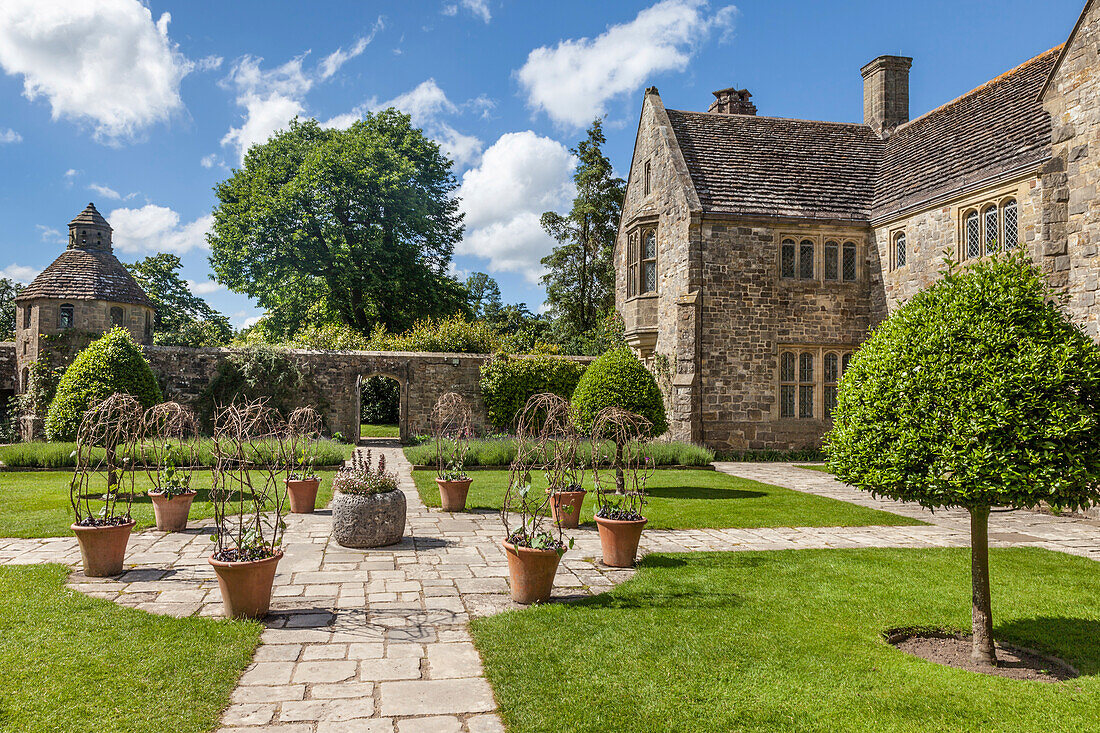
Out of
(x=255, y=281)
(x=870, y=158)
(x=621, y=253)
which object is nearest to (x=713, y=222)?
(x=621, y=253)

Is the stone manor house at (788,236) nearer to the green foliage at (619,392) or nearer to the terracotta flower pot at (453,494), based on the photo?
the green foliage at (619,392)

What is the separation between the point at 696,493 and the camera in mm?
13523

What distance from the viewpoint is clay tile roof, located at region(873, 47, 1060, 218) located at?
15.5 m

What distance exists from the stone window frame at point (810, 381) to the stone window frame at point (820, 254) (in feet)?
6.51

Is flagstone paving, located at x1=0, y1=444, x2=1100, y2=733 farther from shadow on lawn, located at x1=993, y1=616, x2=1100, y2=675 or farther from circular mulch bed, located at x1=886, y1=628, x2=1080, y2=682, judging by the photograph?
shadow on lawn, located at x1=993, y1=616, x2=1100, y2=675

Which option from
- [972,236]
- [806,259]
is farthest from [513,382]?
[972,236]

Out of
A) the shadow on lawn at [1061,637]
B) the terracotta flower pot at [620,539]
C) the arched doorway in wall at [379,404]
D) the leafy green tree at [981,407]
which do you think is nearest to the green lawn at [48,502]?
the terracotta flower pot at [620,539]

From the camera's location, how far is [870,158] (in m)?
22.4

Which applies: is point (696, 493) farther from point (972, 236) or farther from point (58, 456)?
point (58, 456)

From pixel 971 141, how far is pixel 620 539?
16.2 meters

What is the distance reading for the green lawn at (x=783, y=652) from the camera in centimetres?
426

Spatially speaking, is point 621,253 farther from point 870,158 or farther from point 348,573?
point 348,573

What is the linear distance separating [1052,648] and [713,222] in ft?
50.9

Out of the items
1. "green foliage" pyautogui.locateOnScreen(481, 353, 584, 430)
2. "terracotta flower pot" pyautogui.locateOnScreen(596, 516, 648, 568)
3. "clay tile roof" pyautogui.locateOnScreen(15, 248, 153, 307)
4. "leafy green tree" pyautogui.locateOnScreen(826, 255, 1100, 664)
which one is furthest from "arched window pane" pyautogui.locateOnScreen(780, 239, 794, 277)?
"clay tile roof" pyautogui.locateOnScreen(15, 248, 153, 307)
